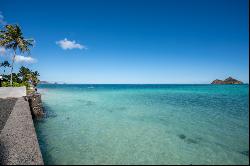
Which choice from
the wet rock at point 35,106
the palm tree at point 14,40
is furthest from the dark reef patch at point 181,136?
the palm tree at point 14,40

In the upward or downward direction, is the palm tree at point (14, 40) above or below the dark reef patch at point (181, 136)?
above

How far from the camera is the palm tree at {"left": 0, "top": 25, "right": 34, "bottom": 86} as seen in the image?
35844 millimetres

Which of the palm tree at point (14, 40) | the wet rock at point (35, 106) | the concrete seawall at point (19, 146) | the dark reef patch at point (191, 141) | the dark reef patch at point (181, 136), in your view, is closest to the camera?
the concrete seawall at point (19, 146)

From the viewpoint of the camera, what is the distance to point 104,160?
23.2 ft

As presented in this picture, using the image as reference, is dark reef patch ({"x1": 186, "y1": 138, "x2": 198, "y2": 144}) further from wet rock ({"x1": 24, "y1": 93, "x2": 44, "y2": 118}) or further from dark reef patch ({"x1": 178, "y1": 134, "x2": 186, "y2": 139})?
wet rock ({"x1": 24, "y1": 93, "x2": 44, "y2": 118})

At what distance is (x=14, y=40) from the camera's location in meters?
37.1

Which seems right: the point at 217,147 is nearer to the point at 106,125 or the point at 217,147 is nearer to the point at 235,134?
the point at 235,134

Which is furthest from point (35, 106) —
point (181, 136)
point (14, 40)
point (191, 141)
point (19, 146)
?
point (14, 40)

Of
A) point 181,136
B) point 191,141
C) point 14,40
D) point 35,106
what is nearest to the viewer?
point 191,141

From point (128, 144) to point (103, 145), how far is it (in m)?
1.12

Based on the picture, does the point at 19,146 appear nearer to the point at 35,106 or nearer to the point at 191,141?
the point at 191,141

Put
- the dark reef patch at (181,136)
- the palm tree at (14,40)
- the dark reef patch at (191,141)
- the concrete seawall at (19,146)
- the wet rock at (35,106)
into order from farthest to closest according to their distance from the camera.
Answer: the palm tree at (14,40) → the wet rock at (35,106) → the dark reef patch at (181,136) → the dark reef patch at (191,141) → the concrete seawall at (19,146)

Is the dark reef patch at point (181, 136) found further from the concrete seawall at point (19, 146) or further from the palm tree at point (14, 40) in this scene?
the palm tree at point (14, 40)

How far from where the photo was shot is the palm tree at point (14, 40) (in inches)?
1411
